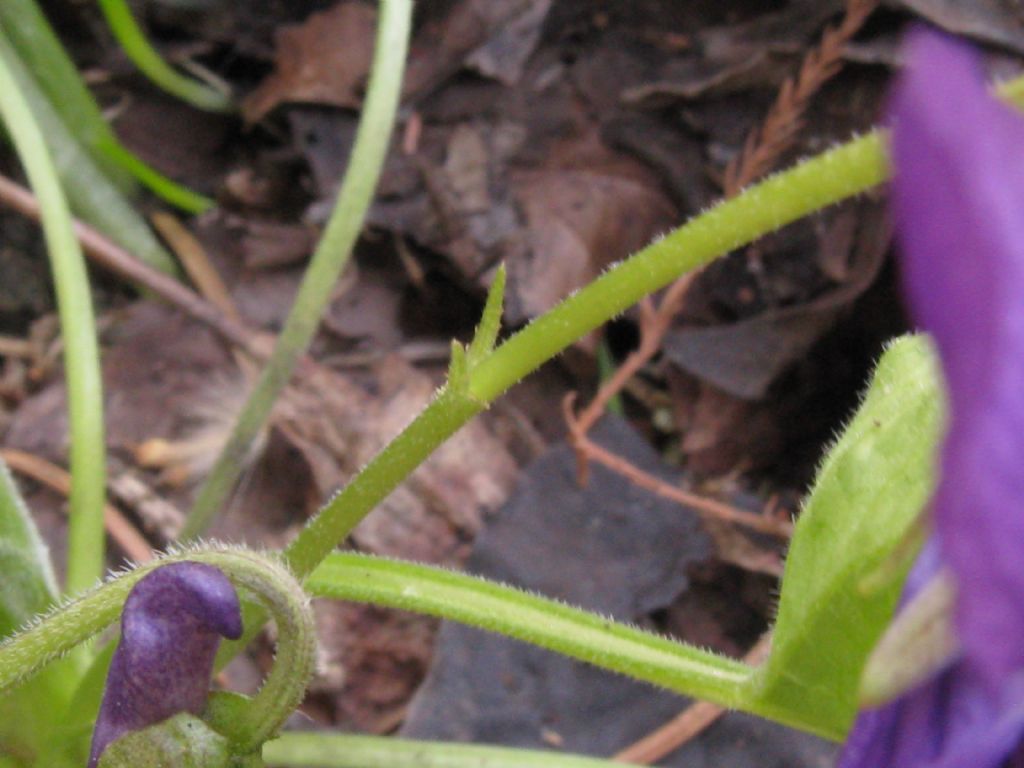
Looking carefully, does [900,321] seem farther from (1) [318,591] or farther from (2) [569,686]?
(1) [318,591]

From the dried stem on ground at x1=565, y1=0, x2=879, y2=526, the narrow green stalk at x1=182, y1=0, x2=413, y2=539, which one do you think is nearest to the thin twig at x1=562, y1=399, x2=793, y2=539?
the dried stem on ground at x1=565, y1=0, x2=879, y2=526

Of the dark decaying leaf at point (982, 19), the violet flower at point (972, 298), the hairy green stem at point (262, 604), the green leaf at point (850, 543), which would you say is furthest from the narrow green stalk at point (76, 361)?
the dark decaying leaf at point (982, 19)

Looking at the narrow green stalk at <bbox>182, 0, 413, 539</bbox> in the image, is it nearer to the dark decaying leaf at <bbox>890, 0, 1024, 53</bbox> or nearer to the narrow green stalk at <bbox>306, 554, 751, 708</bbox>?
the narrow green stalk at <bbox>306, 554, 751, 708</bbox>

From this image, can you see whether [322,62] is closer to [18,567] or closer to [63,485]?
[63,485]

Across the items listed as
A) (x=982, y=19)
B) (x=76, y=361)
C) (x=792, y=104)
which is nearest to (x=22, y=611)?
(x=76, y=361)

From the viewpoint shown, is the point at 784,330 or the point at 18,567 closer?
the point at 18,567

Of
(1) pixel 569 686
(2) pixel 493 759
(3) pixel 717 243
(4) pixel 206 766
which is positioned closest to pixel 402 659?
(1) pixel 569 686

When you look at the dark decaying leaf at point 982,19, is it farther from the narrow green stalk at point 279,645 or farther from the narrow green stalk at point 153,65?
the narrow green stalk at point 279,645
